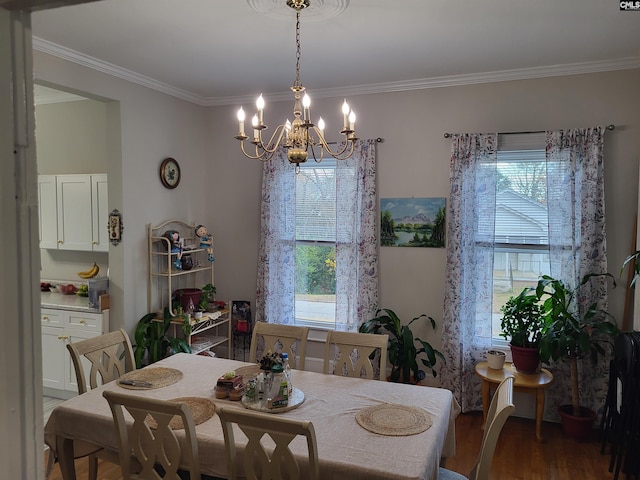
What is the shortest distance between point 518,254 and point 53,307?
13.3 feet

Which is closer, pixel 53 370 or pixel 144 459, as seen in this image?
pixel 144 459

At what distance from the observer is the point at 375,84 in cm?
400

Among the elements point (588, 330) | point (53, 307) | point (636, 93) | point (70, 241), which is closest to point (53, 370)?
point (53, 307)

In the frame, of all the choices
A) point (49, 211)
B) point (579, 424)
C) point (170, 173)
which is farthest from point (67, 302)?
point (579, 424)

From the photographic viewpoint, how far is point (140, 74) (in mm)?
3770

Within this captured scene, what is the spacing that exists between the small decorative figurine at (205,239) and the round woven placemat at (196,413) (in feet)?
7.45

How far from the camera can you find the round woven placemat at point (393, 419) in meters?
2.02

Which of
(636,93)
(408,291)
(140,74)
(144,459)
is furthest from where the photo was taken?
(408,291)

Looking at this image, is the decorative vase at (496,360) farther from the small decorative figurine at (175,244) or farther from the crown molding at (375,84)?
the small decorative figurine at (175,244)

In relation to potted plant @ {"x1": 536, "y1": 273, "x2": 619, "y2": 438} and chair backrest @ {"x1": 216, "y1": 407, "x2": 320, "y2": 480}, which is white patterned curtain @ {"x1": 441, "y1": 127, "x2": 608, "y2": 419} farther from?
chair backrest @ {"x1": 216, "y1": 407, "x2": 320, "y2": 480}

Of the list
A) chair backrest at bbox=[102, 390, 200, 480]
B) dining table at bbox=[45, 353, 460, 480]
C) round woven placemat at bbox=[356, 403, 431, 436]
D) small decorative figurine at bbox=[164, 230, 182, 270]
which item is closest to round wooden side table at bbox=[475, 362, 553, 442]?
dining table at bbox=[45, 353, 460, 480]

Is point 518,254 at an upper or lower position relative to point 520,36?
lower

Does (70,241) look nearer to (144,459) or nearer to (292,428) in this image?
(144,459)

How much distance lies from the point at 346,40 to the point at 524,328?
2507mm
